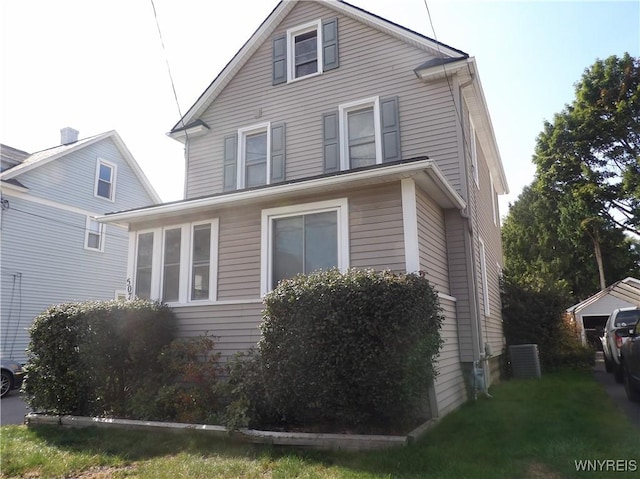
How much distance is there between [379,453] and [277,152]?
7431 millimetres

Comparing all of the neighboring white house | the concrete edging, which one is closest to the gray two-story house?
the concrete edging

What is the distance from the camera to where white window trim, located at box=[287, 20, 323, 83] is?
1081 cm

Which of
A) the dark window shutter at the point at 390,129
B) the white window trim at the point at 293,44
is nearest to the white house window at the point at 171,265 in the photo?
the dark window shutter at the point at 390,129

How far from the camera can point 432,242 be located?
7691 millimetres

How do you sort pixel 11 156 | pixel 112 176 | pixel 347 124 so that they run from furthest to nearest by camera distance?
pixel 112 176 → pixel 11 156 → pixel 347 124

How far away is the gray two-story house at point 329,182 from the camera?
7.20 metres

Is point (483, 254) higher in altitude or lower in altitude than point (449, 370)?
higher

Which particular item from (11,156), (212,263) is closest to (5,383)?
(212,263)

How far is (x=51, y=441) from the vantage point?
614cm

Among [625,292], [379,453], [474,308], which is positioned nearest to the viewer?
[379,453]

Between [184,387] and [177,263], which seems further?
[177,263]

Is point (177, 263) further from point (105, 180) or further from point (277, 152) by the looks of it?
point (105, 180)

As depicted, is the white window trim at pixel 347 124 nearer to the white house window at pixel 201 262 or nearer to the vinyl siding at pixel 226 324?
the white house window at pixel 201 262

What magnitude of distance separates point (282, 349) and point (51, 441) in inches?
137
